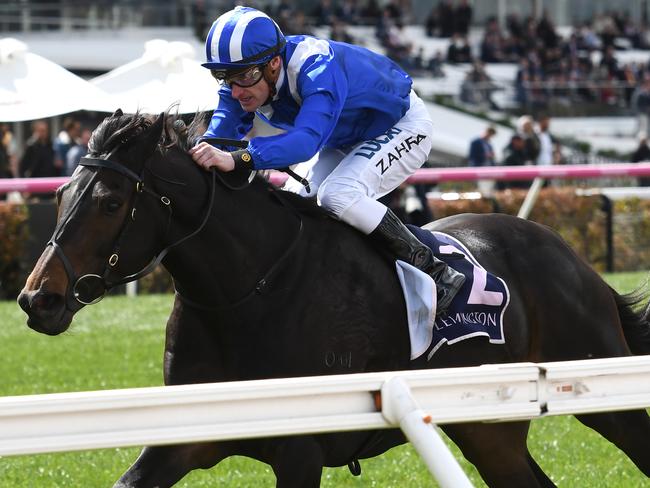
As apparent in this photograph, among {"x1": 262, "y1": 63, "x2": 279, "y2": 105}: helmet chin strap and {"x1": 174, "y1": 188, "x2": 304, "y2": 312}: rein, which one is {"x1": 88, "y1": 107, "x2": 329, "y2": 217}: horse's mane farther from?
{"x1": 262, "y1": 63, "x2": 279, "y2": 105}: helmet chin strap

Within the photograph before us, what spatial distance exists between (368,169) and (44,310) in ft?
4.69

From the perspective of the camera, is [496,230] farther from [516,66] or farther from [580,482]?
[516,66]

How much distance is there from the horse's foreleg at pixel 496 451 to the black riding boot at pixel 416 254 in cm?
45

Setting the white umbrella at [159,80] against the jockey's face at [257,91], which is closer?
the jockey's face at [257,91]

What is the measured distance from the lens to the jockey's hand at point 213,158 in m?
3.91

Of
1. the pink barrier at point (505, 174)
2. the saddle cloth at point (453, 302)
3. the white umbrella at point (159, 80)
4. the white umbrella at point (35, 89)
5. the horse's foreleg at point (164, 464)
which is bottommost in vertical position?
the pink barrier at point (505, 174)

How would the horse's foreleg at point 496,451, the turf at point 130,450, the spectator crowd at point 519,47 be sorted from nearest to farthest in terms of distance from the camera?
the horse's foreleg at point 496,451, the turf at point 130,450, the spectator crowd at point 519,47

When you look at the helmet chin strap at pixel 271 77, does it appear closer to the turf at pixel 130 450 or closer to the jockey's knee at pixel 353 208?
the jockey's knee at pixel 353 208

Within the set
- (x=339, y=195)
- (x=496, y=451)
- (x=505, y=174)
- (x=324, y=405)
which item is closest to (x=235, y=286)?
(x=339, y=195)

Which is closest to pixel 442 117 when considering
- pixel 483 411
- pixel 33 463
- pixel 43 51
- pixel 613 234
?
pixel 43 51

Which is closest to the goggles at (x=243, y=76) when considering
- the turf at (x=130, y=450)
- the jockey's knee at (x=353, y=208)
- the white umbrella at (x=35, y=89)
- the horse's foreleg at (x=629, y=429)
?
the jockey's knee at (x=353, y=208)

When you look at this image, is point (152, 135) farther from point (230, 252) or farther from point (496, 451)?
point (496, 451)

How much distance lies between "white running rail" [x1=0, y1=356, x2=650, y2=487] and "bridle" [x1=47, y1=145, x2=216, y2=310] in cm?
102

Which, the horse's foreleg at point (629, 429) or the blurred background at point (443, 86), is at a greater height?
the horse's foreleg at point (629, 429)
